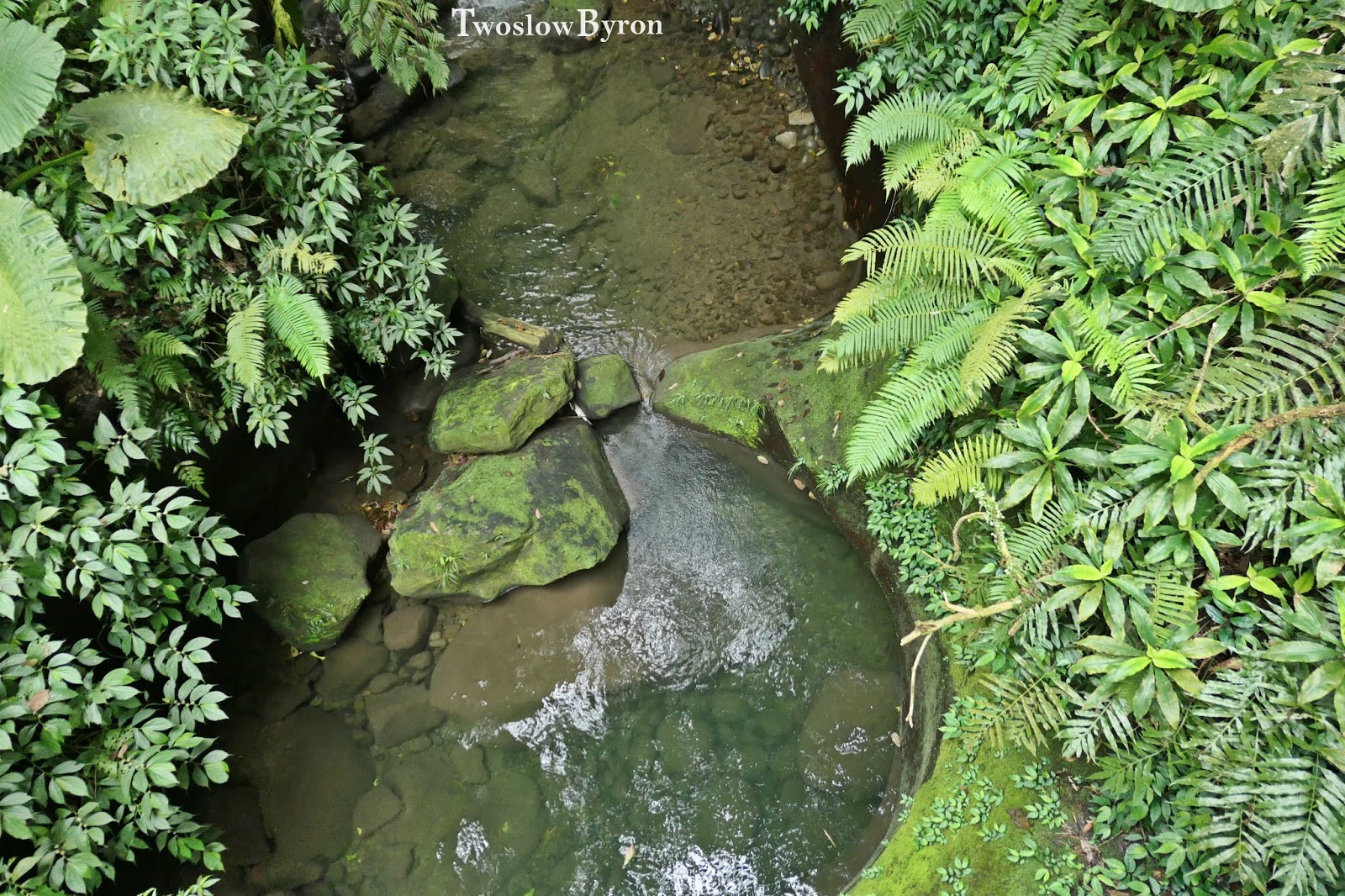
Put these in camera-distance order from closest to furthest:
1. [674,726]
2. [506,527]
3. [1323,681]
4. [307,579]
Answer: [1323,681] → [674,726] → [307,579] → [506,527]

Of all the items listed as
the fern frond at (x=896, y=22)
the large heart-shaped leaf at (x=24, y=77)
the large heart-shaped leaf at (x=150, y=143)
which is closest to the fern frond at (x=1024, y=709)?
the fern frond at (x=896, y=22)

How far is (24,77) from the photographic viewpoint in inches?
105

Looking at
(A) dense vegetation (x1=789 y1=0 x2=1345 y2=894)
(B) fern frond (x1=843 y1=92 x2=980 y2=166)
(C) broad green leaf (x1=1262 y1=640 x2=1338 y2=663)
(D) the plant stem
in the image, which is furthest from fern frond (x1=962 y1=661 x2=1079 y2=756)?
(D) the plant stem

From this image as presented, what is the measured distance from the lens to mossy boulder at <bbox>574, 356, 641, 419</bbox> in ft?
16.2

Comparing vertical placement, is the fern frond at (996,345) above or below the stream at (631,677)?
above

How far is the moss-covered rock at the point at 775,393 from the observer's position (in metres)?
4.26

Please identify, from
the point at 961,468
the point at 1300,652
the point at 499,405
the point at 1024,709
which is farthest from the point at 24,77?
the point at 1300,652

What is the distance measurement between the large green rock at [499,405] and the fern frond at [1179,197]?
3.13m

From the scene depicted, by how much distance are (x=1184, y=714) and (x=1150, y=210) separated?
2044 mm

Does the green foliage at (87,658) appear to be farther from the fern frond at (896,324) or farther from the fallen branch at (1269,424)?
the fallen branch at (1269,424)

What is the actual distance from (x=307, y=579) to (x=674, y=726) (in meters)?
2.24

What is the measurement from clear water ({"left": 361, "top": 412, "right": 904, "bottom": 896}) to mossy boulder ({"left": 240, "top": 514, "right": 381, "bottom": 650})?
2.28ft

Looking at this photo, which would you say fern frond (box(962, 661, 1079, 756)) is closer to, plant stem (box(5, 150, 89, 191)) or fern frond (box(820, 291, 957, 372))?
fern frond (box(820, 291, 957, 372))

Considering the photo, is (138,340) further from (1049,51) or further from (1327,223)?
(1327,223)
